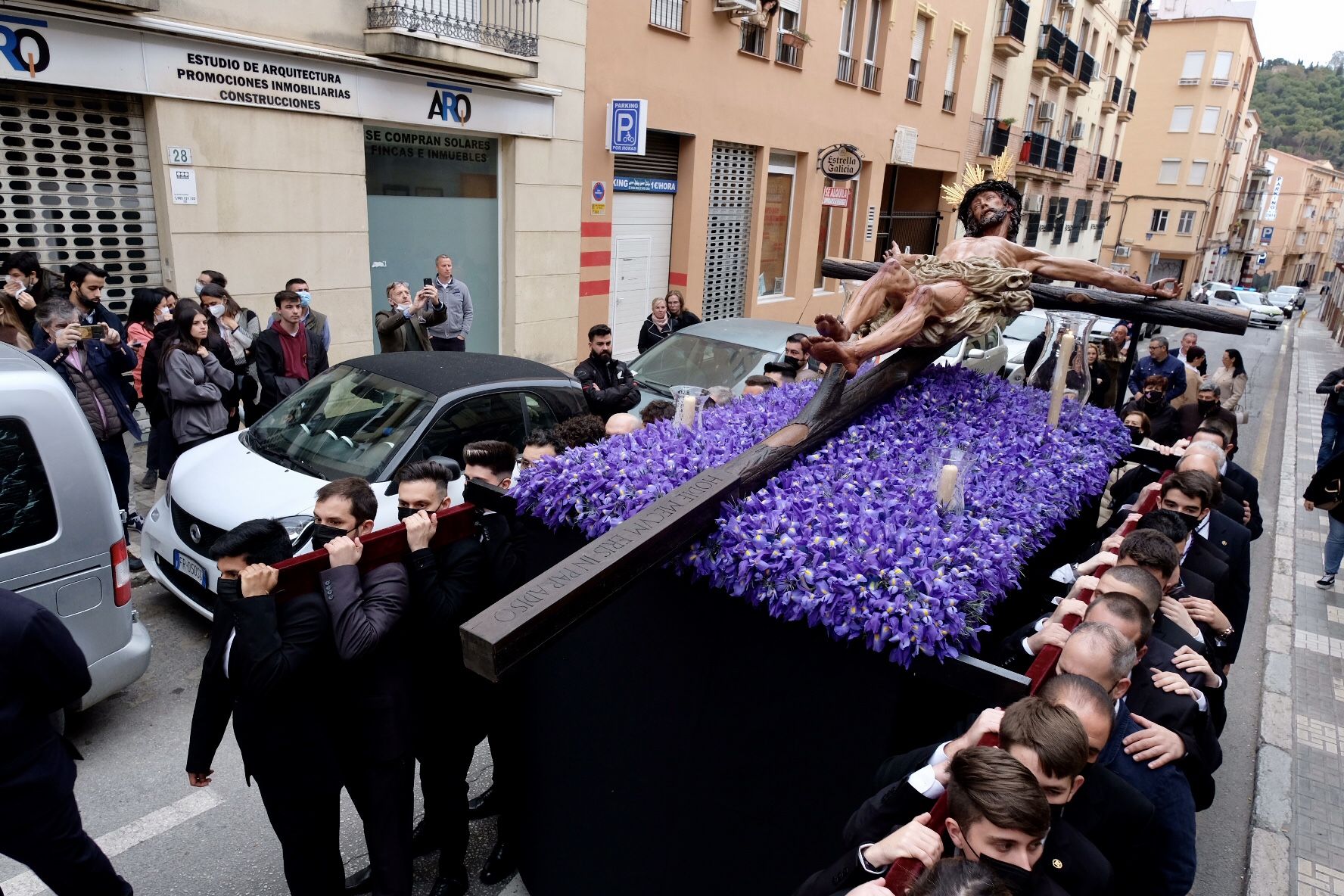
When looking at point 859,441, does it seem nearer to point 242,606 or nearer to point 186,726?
point 242,606

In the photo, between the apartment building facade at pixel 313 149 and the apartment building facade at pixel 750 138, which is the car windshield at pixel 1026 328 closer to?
the apartment building facade at pixel 750 138

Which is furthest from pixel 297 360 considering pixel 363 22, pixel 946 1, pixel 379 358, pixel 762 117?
pixel 946 1

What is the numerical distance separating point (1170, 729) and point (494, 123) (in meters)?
11.8

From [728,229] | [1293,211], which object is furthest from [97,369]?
[1293,211]

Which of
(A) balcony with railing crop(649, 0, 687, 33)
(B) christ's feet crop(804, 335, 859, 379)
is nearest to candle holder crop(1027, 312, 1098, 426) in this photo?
(B) christ's feet crop(804, 335, 859, 379)

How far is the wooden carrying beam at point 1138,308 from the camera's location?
4344 mm

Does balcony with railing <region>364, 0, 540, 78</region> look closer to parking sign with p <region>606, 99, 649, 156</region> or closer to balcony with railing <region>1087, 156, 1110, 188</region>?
parking sign with p <region>606, 99, 649, 156</region>

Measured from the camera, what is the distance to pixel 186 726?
186 inches

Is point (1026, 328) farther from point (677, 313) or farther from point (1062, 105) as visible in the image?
point (1062, 105)

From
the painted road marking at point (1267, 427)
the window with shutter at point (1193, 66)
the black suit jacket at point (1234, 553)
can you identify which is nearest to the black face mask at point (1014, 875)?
the black suit jacket at point (1234, 553)

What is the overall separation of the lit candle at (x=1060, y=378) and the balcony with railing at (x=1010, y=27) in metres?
24.6

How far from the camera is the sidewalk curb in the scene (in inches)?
171

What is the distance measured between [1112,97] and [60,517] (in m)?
44.8

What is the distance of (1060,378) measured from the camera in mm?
4582
